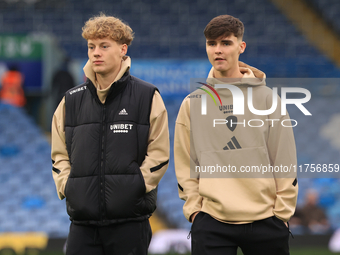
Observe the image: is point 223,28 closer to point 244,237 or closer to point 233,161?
point 233,161

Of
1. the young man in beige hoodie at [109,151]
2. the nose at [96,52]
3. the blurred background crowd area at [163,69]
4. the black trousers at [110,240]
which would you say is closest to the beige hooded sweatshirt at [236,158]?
the young man in beige hoodie at [109,151]

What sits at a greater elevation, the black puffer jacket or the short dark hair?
the short dark hair

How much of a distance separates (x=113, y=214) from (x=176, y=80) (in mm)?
5344

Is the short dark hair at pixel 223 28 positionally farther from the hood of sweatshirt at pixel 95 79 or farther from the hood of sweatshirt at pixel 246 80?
the hood of sweatshirt at pixel 95 79

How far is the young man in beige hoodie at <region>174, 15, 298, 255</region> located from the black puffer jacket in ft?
0.71

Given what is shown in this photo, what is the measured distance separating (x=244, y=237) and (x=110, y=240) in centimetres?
68

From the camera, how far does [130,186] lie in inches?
92.1

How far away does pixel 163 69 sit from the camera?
7496 millimetres

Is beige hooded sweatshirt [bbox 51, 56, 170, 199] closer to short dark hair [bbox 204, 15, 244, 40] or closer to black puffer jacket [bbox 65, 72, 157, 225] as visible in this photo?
black puffer jacket [bbox 65, 72, 157, 225]

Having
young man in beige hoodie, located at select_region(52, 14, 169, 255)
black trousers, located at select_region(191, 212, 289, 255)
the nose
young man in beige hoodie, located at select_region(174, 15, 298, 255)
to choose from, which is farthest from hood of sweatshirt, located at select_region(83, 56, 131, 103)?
black trousers, located at select_region(191, 212, 289, 255)

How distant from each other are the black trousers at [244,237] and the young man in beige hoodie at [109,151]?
36cm

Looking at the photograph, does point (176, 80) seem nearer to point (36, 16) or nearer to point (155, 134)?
point (36, 16)

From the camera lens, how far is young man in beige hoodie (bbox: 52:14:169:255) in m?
2.34

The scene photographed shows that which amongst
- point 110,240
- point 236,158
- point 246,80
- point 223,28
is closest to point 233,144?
point 236,158
